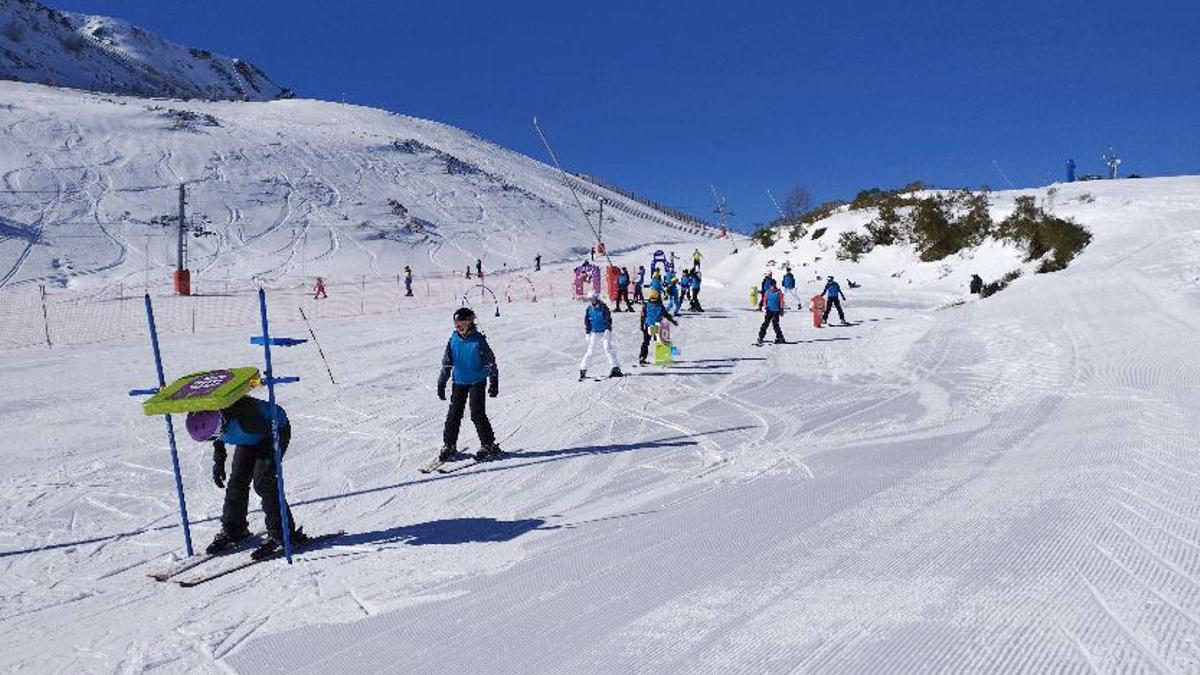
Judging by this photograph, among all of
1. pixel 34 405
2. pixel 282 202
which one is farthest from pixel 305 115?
pixel 34 405

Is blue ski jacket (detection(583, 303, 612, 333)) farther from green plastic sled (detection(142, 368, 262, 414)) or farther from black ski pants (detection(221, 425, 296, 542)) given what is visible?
green plastic sled (detection(142, 368, 262, 414))

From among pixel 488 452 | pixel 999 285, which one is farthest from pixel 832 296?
pixel 488 452

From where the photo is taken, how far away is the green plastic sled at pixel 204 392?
217 inches

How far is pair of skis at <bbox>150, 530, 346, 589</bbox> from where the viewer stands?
5699 mm

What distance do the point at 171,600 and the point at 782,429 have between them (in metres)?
6.59

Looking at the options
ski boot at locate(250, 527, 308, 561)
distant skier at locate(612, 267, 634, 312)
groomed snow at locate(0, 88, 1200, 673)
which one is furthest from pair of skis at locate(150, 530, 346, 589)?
distant skier at locate(612, 267, 634, 312)

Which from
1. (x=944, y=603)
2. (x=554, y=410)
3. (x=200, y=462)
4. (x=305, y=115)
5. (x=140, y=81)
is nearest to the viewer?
(x=944, y=603)

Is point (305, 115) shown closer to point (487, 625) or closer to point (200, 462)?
point (200, 462)

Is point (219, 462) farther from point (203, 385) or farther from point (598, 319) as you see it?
point (598, 319)

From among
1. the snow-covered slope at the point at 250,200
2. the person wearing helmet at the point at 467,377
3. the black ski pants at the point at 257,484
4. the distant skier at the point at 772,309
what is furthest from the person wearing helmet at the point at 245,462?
the snow-covered slope at the point at 250,200

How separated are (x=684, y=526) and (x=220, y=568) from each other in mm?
3390

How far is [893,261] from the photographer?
33531 mm

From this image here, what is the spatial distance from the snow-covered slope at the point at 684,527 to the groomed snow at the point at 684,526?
3 centimetres

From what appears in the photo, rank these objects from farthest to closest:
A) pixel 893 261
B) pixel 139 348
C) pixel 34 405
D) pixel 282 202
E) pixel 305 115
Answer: pixel 305 115
pixel 282 202
pixel 893 261
pixel 139 348
pixel 34 405
